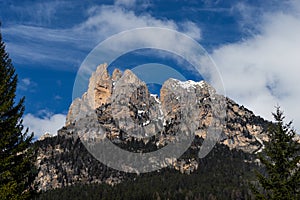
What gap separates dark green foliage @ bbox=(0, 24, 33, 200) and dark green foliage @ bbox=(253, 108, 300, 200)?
15.4 meters

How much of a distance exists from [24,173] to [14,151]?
1548 millimetres

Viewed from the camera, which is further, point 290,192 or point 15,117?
point 290,192

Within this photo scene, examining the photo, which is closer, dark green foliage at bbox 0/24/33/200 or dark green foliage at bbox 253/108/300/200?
dark green foliage at bbox 0/24/33/200

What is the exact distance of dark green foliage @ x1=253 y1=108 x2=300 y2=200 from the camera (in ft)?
82.3

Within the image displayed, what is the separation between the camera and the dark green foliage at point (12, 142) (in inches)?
846

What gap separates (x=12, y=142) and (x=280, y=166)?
1816 cm

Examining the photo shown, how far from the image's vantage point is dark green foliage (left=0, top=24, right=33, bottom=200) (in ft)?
70.5

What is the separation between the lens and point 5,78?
2358cm

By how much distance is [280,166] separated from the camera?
26.2 meters

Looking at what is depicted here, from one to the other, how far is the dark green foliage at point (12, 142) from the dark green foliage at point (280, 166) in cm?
1544

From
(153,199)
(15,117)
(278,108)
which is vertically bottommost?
(15,117)

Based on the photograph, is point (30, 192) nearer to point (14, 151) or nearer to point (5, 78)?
point (14, 151)

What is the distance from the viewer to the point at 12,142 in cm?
2314

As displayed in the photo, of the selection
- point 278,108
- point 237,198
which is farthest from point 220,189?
point 278,108
